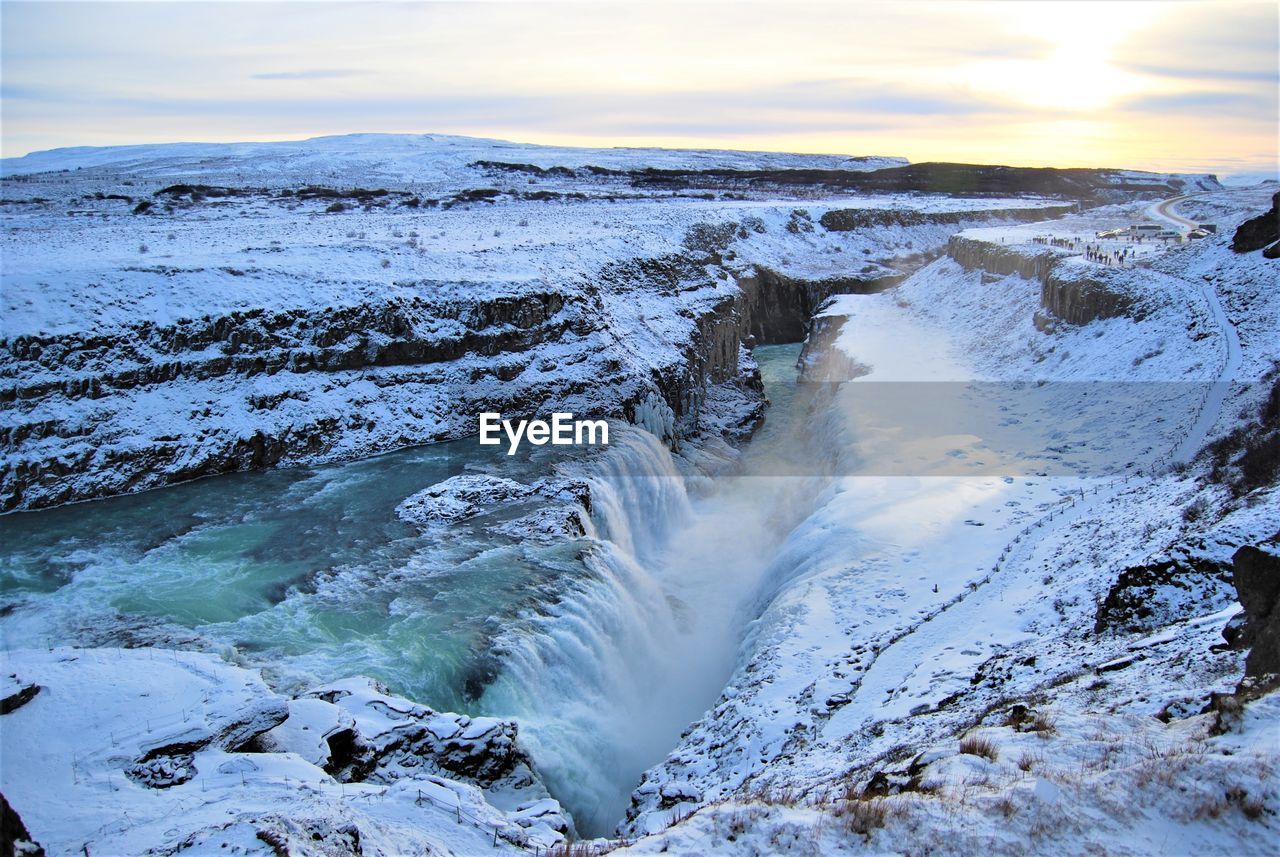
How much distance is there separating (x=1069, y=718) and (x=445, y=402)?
2411 cm

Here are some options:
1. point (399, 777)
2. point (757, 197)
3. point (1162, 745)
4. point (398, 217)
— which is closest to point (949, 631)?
point (1162, 745)

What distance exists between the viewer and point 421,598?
19312 mm

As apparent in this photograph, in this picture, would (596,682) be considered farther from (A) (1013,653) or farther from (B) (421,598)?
(A) (1013,653)

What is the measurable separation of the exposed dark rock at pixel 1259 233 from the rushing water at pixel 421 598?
2800 centimetres

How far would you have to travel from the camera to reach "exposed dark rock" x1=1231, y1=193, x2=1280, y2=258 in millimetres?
37500

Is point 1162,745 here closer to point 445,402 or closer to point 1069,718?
point 1069,718

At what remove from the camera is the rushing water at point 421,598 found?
16.7m

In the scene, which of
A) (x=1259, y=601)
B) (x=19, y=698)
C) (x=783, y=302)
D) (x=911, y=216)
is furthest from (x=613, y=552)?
(x=911, y=216)

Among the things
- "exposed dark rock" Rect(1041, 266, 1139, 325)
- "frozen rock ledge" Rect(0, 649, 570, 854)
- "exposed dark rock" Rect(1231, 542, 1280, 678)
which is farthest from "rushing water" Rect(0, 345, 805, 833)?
"exposed dark rock" Rect(1041, 266, 1139, 325)

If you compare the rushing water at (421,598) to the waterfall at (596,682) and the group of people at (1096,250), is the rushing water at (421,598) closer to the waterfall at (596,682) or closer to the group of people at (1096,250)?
the waterfall at (596,682)

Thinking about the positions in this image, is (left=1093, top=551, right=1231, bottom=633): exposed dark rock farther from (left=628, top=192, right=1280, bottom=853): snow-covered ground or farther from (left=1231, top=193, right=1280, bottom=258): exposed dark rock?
(left=1231, top=193, right=1280, bottom=258): exposed dark rock

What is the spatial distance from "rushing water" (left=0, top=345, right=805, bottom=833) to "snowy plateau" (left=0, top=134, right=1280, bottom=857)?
115mm

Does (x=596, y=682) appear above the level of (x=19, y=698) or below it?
below

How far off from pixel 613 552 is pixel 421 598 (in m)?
5.48
